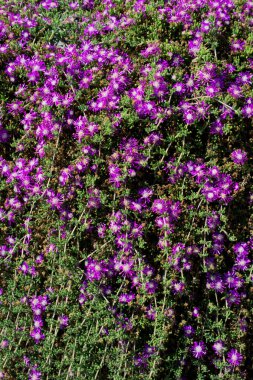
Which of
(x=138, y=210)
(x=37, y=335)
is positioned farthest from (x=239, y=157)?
(x=37, y=335)

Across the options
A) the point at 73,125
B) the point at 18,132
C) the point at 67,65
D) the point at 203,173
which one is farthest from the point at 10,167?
the point at 203,173

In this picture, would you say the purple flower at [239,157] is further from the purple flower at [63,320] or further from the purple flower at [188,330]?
the purple flower at [63,320]

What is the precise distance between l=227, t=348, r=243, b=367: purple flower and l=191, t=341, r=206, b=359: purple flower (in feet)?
0.45

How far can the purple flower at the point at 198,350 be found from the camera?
2586 millimetres

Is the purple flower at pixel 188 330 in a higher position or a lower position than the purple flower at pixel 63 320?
higher

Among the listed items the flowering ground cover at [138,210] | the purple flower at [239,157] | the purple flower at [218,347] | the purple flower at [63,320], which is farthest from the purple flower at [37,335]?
the purple flower at [239,157]

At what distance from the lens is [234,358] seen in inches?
101

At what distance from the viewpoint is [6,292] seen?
2.92 metres

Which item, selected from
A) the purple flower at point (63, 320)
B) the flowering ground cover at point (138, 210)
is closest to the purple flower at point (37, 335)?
the flowering ground cover at point (138, 210)

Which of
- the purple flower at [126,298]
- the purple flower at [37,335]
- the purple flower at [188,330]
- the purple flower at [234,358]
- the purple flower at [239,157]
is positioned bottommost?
the purple flower at [37,335]

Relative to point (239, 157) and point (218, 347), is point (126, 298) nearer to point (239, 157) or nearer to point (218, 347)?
point (218, 347)

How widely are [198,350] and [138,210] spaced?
0.82m

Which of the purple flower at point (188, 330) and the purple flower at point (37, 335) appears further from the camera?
the purple flower at point (37, 335)

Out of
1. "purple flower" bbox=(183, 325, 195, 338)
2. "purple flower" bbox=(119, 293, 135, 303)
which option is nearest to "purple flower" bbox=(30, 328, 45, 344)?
"purple flower" bbox=(119, 293, 135, 303)
